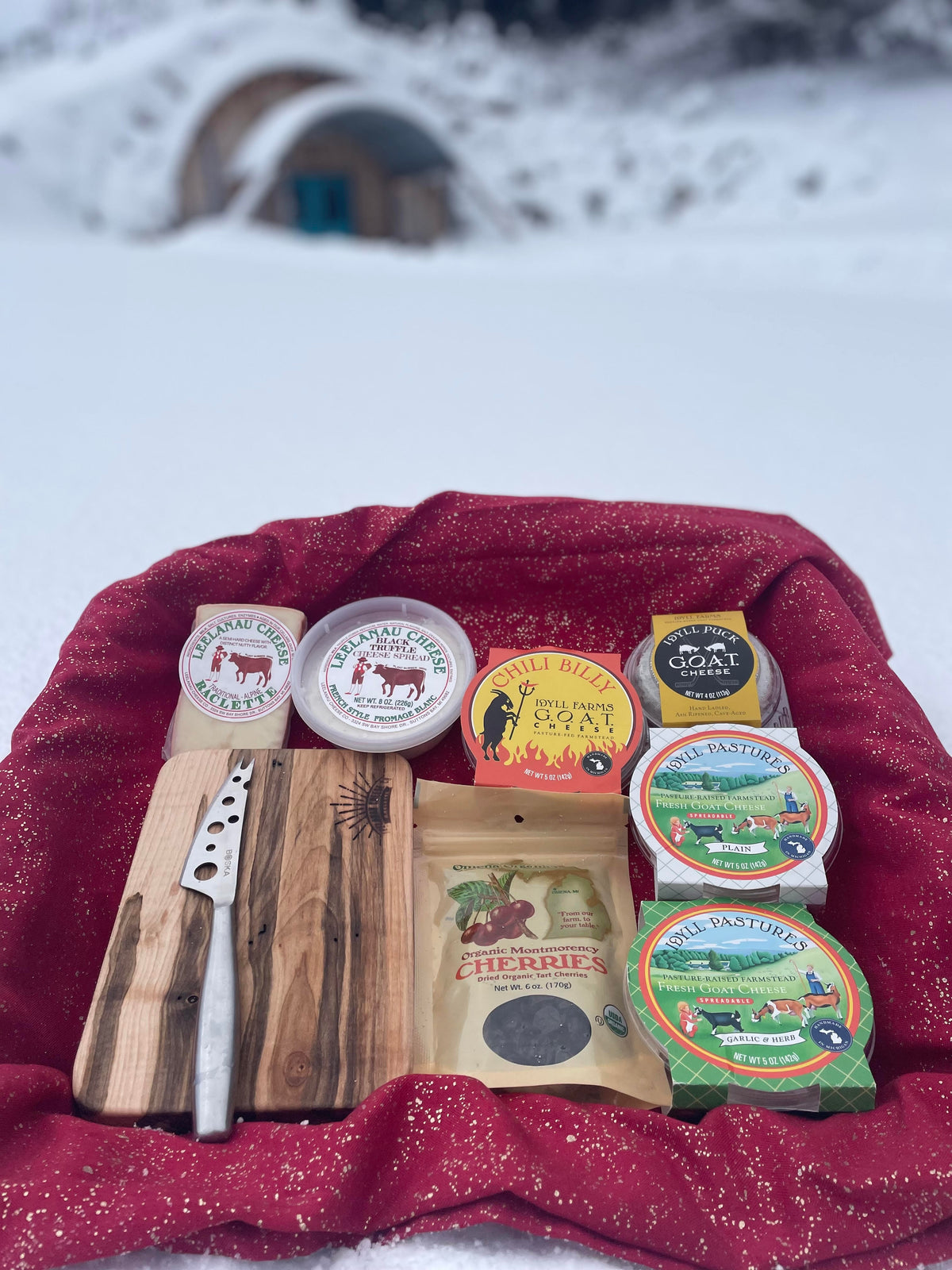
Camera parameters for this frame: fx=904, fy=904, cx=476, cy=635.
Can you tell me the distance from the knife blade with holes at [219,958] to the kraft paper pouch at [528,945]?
154mm

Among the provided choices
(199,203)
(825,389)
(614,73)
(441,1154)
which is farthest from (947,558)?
(614,73)

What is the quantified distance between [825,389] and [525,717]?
4.39ft

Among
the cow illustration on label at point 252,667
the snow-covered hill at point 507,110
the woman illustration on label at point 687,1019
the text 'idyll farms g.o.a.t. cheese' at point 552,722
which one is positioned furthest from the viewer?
the snow-covered hill at point 507,110

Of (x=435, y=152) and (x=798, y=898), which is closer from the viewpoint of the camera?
(x=798, y=898)

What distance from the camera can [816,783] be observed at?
83 cm

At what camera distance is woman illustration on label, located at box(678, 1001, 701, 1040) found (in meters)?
0.69

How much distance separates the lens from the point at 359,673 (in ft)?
3.08

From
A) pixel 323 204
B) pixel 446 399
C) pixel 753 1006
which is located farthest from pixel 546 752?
pixel 323 204

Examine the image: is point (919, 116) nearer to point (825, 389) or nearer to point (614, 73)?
point (614, 73)

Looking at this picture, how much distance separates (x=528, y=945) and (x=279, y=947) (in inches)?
8.4

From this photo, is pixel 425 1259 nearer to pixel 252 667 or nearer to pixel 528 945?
pixel 528 945

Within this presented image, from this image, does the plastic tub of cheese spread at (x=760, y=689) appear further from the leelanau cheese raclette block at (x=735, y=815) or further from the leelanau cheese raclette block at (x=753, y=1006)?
the leelanau cheese raclette block at (x=753, y=1006)

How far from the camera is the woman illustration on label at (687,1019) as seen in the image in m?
0.69

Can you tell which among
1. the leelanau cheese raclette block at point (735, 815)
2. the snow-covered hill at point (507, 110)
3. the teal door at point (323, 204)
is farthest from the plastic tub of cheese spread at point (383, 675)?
the teal door at point (323, 204)
